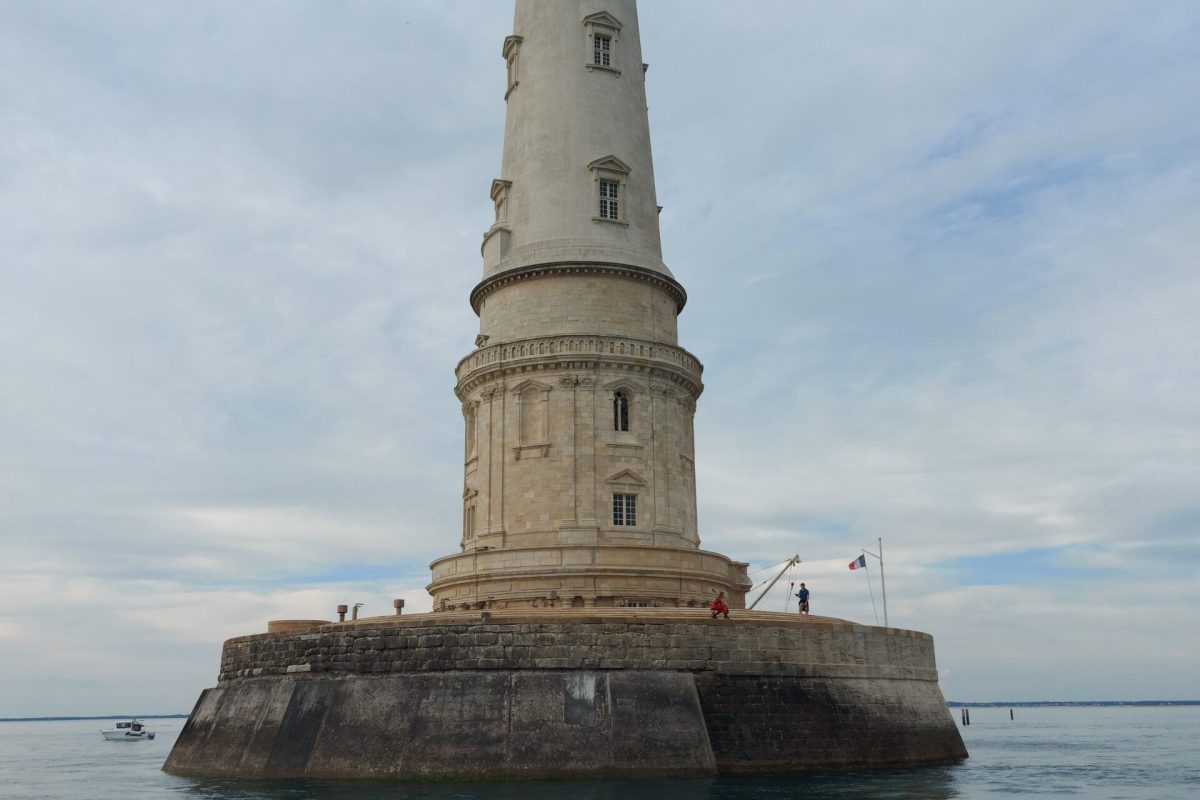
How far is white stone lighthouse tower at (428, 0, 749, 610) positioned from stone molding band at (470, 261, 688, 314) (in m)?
0.06

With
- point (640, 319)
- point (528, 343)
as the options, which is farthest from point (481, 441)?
point (640, 319)

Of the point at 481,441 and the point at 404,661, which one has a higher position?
the point at 481,441

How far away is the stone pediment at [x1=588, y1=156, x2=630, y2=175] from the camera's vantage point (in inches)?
1784

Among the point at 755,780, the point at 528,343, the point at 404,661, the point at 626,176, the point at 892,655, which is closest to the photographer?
the point at 755,780

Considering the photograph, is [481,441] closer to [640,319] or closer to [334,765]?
[640,319]

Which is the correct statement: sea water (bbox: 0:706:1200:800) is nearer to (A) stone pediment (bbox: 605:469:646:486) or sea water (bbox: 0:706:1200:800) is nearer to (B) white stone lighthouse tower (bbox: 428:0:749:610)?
(B) white stone lighthouse tower (bbox: 428:0:749:610)

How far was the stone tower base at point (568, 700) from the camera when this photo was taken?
29.4 m

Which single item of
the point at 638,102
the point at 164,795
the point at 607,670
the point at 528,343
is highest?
the point at 638,102

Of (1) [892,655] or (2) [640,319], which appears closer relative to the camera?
(1) [892,655]

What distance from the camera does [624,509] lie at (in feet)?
138

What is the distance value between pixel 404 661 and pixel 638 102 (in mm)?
25662

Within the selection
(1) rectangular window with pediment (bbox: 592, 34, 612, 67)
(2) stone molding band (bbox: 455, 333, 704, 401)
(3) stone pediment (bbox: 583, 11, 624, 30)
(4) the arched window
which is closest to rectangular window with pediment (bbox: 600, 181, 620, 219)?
(1) rectangular window with pediment (bbox: 592, 34, 612, 67)

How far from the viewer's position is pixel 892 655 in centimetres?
3488

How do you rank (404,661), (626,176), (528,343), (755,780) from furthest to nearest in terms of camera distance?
1. (626,176)
2. (528,343)
3. (404,661)
4. (755,780)
